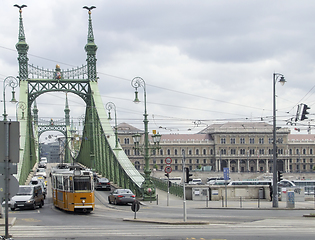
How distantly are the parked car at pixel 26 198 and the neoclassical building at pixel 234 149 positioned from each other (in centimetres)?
11792

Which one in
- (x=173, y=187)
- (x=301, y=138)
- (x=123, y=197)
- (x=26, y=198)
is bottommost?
(x=173, y=187)

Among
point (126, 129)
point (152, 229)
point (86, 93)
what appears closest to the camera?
point (152, 229)

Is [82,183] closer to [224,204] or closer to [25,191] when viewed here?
[25,191]

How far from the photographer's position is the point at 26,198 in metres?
30.2

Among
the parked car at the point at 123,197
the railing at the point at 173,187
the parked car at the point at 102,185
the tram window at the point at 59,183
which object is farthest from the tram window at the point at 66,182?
the parked car at the point at 102,185

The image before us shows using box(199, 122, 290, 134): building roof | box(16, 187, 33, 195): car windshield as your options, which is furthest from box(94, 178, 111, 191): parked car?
box(199, 122, 290, 134): building roof

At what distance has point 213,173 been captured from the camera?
122125mm

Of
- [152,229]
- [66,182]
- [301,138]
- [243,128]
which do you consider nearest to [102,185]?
[66,182]

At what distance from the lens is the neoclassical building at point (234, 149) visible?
15025cm

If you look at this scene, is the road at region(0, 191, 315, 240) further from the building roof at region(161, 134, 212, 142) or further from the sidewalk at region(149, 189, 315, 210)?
the building roof at region(161, 134, 212, 142)

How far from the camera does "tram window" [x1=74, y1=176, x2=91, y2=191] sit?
2744cm

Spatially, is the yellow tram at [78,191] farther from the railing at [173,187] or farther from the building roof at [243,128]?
the building roof at [243,128]

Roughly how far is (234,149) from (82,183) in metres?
129

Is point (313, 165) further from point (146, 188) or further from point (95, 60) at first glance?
point (146, 188)
